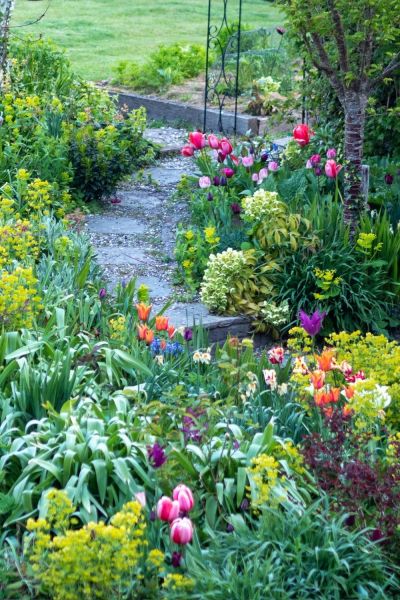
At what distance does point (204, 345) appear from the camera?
496 centimetres

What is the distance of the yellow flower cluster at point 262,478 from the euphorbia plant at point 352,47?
3.21 meters

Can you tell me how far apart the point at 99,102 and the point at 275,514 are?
21.0ft

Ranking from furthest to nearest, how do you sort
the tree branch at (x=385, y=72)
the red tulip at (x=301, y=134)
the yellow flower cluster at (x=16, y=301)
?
the red tulip at (x=301, y=134) < the tree branch at (x=385, y=72) < the yellow flower cluster at (x=16, y=301)

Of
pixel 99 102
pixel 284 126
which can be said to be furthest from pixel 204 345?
pixel 284 126

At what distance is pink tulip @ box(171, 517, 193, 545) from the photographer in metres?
2.90

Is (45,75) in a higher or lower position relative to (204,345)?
higher

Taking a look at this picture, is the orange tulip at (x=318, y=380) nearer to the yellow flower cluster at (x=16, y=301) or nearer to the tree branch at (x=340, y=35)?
the yellow flower cluster at (x=16, y=301)

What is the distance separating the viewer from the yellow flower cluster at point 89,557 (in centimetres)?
287

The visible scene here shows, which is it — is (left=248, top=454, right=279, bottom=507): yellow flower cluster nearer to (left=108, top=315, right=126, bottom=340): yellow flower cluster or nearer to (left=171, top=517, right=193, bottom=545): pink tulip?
(left=171, top=517, right=193, bottom=545): pink tulip

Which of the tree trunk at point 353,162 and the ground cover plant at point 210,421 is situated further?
the tree trunk at point 353,162

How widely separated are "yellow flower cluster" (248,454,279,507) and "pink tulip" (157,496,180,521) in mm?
328

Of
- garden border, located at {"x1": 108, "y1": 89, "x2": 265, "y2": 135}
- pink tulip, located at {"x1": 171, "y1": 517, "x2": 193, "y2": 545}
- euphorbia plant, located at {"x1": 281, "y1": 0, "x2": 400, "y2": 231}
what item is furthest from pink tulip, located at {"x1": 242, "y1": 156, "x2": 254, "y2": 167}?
pink tulip, located at {"x1": 171, "y1": 517, "x2": 193, "y2": 545}

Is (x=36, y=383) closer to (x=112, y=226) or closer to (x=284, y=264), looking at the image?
(x=284, y=264)

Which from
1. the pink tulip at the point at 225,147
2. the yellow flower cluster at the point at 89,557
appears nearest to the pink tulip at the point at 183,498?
the yellow flower cluster at the point at 89,557
